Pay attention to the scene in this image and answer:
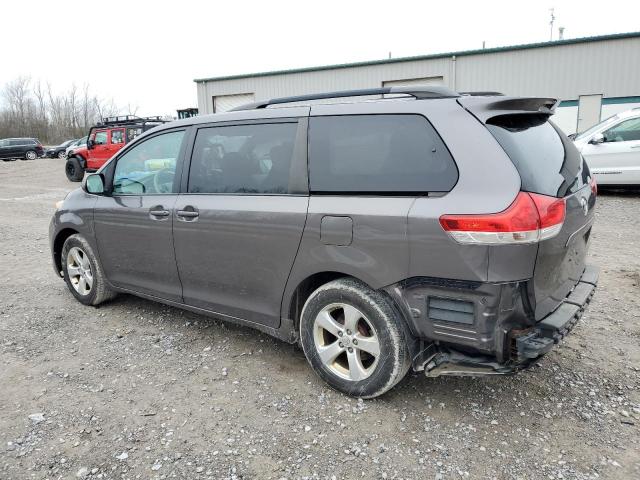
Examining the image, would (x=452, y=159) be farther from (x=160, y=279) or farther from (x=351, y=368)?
(x=160, y=279)

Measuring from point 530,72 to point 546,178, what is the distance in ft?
66.6

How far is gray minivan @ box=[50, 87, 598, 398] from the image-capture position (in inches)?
97.6

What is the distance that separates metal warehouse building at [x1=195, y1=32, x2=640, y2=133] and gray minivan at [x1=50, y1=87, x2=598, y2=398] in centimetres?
1920

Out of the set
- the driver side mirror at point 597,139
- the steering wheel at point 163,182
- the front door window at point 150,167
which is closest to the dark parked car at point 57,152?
the driver side mirror at point 597,139

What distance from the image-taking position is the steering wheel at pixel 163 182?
3.89 meters

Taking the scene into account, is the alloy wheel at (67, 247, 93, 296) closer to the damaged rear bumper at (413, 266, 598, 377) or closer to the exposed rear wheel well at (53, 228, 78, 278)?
the exposed rear wheel well at (53, 228, 78, 278)

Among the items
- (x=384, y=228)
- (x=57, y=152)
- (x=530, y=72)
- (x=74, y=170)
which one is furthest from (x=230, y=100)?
(x=384, y=228)

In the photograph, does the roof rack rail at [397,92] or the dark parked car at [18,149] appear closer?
the roof rack rail at [397,92]

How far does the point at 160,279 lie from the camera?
13.1 feet

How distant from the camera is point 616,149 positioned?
32.8 feet

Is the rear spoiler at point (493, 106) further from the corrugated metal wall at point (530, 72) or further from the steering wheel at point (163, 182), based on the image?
the corrugated metal wall at point (530, 72)

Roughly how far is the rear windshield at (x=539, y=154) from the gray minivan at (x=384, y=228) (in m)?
0.01

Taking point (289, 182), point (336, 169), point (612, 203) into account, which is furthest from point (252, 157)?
point (612, 203)

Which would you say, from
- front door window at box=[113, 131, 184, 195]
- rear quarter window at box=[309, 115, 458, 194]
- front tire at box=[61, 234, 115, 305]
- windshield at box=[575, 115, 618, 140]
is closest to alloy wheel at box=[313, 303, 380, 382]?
rear quarter window at box=[309, 115, 458, 194]
